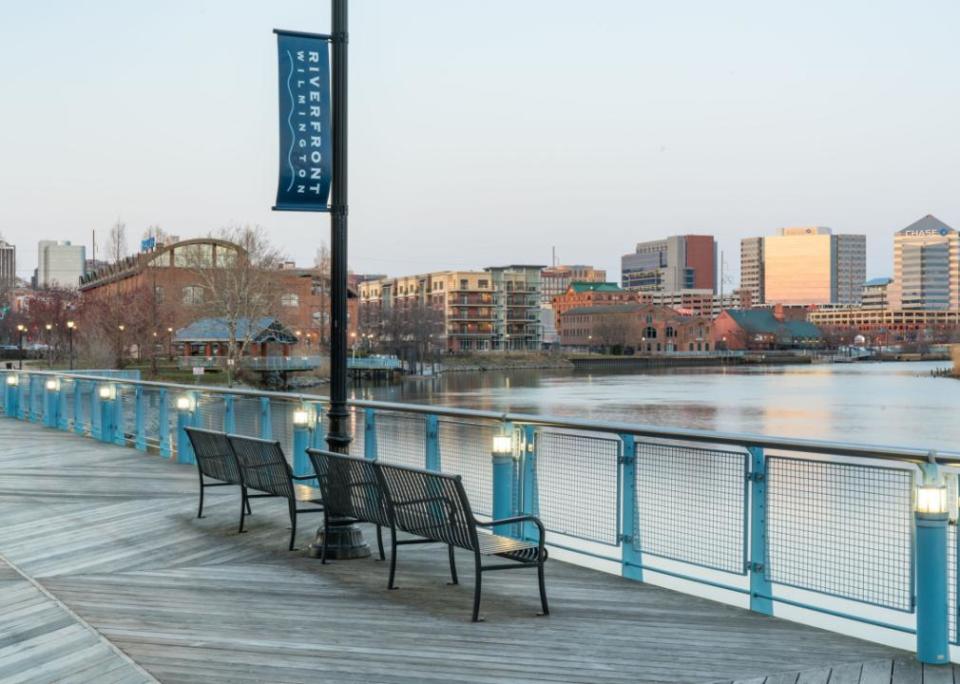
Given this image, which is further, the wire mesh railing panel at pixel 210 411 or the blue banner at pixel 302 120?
the wire mesh railing panel at pixel 210 411

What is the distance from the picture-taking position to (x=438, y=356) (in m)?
134

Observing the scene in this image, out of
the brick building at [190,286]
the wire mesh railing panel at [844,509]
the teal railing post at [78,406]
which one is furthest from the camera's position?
the brick building at [190,286]

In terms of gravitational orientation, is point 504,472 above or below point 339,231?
below

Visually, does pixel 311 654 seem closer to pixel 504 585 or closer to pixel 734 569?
pixel 504 585

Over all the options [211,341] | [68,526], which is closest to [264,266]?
[211,341]

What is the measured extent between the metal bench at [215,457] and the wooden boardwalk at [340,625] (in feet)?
2.31

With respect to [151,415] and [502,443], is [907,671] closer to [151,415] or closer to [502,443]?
[502,443]

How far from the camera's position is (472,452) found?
10094 millimetres

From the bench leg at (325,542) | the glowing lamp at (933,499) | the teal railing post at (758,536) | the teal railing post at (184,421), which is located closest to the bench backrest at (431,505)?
the bench leg at (325,542)

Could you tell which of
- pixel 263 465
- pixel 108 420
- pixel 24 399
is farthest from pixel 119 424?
pixel 263 465

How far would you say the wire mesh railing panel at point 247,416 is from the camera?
1445 cm

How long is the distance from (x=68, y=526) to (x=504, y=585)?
16.2 feet

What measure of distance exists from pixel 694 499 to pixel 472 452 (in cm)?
253

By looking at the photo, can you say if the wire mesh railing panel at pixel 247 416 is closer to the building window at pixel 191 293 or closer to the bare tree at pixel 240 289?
the bare tree at pixel 240 289
